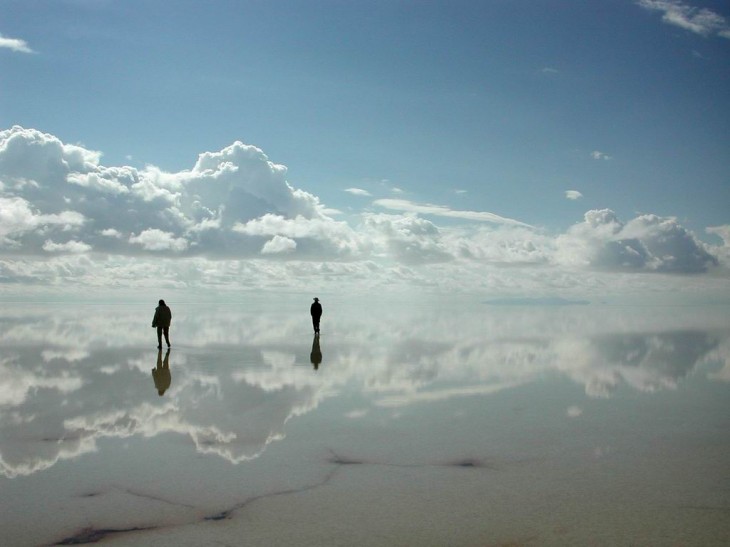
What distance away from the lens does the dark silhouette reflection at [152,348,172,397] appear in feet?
46.8

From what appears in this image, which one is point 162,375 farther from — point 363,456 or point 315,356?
point 363,456

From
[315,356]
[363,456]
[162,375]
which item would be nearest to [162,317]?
[315,356]

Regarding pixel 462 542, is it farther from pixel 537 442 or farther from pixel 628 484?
pixel 537 442

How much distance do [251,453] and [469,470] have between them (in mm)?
3103

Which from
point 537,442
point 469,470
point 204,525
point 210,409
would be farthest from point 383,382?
point 204,525

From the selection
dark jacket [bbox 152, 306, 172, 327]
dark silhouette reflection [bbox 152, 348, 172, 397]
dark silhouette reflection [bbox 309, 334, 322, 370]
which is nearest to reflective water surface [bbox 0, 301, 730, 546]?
dark silhouette reflection [bbox 152, 348, 172, 397]

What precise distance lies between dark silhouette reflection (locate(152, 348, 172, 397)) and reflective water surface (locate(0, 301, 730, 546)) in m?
0.16

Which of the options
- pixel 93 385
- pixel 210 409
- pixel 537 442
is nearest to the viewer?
pixel 537 442

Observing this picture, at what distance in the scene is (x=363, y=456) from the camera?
850 centimetres

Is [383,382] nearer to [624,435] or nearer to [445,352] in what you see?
[624,435]

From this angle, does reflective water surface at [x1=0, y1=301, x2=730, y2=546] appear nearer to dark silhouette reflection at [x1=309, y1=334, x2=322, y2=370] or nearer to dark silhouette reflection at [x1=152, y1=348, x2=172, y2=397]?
dark silhouette reflection at [x1=152, y1=348, x2=172, y2=397]

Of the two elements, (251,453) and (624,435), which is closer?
(251,453)

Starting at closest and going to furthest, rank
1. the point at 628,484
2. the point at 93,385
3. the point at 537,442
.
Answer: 1. the point at 628,484
2. the point at 537,442
3. the point at 93,385

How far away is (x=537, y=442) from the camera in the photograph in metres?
9.27
